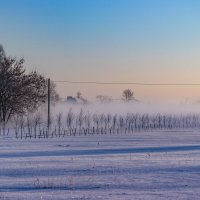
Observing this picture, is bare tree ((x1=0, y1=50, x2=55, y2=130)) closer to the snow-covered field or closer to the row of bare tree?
the row of bare tree

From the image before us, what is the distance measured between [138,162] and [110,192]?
21.6 ft

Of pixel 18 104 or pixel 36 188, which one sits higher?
pixel 18 104

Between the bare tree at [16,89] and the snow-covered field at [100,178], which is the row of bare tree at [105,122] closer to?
the bare tree at [16,89]

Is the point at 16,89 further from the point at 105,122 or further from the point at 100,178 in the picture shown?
the point at 100,178

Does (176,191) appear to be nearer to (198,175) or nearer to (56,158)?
(198,175)

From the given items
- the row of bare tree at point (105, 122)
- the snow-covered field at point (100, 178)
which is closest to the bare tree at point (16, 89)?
the row of bare tree at point (105, 122)

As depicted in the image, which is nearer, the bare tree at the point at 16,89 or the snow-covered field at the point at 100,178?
the snow-covered field at the point at 100,178

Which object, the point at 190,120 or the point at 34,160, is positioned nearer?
the point at 34,160

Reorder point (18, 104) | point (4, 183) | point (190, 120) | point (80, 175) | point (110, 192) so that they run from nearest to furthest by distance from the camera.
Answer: point (110, 192), point (4, 183), point (80, 175), point (18, 104), point (190, 120)

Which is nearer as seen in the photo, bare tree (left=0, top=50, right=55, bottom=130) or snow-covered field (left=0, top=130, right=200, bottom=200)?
snow-covered field (left=0, top=130, right=200, bottom=200)

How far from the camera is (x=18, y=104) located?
46156 mm

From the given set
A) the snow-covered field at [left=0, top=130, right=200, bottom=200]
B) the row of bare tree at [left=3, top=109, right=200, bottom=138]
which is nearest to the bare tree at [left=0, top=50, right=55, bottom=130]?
the row of bare tree at [left=3, top=109, right=200, bottom=138]

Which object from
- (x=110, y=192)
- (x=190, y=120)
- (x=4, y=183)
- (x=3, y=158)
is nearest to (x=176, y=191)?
(x=110, y=192)

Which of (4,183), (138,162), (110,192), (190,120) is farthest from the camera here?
(190,120)
